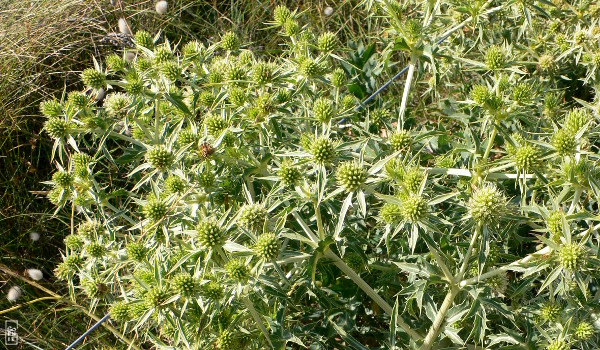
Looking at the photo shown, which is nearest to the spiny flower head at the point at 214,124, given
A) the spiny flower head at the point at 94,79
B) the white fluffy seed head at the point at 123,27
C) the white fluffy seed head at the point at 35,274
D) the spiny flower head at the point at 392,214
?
the spiny flower head at the point at 94,79

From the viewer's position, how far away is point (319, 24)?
14.6ft

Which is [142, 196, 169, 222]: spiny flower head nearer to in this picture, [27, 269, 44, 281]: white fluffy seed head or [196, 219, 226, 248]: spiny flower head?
[196, 219, 226, 248]: spiny flower head

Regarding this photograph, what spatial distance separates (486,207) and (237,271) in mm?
747

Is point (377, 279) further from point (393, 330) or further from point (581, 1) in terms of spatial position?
point (581, 1)

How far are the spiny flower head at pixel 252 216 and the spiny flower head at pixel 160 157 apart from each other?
1.11 feet

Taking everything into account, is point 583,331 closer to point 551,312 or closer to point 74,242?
point 551,312

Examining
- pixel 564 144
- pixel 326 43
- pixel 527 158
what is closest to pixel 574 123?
pixel 564 144

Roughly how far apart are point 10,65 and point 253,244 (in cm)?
265

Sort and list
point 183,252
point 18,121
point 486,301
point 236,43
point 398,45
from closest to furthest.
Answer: point 486,301 → point 183,252 → point 398,45 → point 236,43 → point 18,121

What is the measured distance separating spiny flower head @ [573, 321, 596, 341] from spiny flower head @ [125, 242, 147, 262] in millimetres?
1423

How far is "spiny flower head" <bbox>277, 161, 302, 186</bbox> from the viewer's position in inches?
76.4

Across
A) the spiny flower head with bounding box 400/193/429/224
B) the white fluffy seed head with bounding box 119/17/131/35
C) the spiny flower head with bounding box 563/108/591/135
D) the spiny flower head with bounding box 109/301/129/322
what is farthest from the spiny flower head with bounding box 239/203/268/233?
the white fluffy seed head with bounding box 119/17/131/35

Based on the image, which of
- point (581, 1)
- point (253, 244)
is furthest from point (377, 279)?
point (581, 1)

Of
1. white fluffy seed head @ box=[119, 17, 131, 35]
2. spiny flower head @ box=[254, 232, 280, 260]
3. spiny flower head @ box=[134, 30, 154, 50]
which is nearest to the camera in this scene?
spiny flower head @ box=[254, 232, 280, 260]
